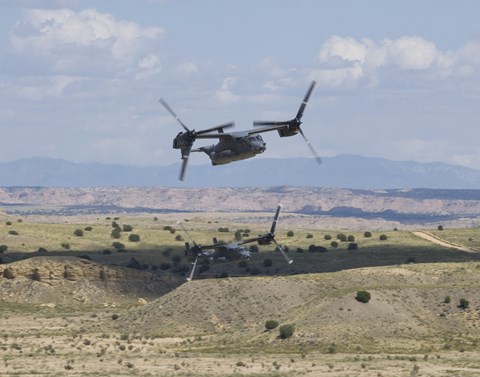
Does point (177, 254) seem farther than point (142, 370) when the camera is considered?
Yes

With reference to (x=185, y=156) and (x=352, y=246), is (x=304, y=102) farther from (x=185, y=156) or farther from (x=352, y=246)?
(x=352, y=246)

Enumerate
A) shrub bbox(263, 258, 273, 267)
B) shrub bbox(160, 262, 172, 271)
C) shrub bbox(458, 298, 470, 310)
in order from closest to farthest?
shrub bbox(458, 298, 470, 310) → shrub bbox(263, 258, 273, 267) → shrub bbox(160, 262, 172, 271)

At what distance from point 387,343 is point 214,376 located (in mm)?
23773

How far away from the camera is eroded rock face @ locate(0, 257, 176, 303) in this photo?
155500 millimetres

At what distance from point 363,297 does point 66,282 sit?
55692 millimetres

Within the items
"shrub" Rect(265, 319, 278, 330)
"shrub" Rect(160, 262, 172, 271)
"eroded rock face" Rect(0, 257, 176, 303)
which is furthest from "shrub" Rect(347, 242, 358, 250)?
"shrub" Rect(265, 319, 278, 330)

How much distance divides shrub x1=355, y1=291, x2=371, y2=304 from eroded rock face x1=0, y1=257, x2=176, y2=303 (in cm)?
5056

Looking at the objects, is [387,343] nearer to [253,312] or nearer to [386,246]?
[253,312]

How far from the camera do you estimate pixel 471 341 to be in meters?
109

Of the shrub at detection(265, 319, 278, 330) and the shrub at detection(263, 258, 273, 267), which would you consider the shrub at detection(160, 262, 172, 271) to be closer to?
the shrub at detection(263, 258, 273, 267)

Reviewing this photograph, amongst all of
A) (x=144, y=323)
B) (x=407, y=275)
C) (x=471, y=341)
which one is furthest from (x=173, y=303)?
(x=471, y=341)

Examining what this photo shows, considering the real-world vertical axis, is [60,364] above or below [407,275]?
below

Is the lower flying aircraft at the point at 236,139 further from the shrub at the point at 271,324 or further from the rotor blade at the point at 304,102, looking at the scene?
the shrub at the point at 271,324

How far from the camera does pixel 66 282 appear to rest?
15888 centimetres
